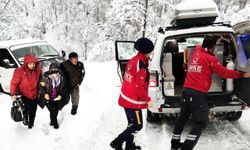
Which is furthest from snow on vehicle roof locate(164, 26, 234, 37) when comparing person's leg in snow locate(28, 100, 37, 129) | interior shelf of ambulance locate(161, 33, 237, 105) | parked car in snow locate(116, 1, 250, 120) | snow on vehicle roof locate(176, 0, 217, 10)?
person's leg in snow locate(28, 100, 37, 129)

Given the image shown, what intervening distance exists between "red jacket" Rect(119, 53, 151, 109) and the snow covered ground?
106cm

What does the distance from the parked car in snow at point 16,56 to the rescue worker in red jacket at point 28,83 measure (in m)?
4.10

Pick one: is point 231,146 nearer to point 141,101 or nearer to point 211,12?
point 141,101

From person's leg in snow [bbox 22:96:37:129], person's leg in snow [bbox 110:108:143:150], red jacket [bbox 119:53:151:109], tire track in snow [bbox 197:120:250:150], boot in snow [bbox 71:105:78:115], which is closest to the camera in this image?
red jacket [bbox 119:53:151:109]

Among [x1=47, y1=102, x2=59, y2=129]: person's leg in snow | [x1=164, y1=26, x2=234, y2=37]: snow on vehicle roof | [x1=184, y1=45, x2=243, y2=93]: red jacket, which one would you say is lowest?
[x1=47, y1=102, x2=59, y2=129]: person's leg in snow

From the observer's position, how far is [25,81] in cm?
619

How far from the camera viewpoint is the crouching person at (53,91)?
6.32m

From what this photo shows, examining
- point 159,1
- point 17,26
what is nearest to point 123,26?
point 159,1

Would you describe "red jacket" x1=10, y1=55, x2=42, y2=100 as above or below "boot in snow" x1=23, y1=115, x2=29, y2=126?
above

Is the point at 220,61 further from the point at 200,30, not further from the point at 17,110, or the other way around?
the point at 17,110

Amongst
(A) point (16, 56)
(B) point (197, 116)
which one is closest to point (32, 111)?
(B) point (197, 116)

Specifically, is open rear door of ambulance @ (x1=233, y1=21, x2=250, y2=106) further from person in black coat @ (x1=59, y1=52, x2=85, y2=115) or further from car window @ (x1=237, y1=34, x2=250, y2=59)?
person in black coat @ (x1=59, y1=52, x2=85, y2=115)

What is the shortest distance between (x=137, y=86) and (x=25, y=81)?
2384 millimetres

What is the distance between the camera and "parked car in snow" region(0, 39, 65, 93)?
35.2ft
